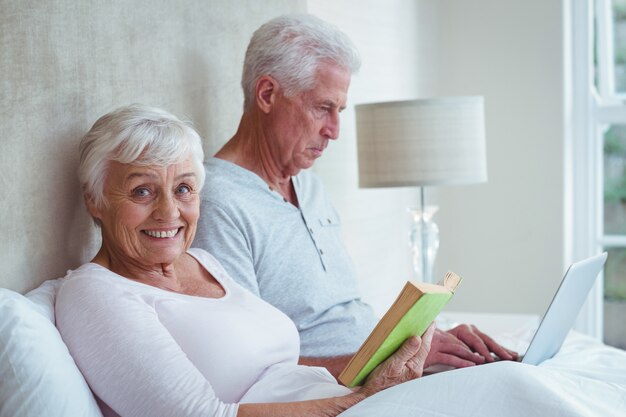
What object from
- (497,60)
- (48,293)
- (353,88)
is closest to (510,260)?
(497,60)

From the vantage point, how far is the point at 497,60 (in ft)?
13.0

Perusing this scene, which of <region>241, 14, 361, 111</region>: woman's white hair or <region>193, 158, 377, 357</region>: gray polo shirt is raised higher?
<region>241, 14, 361, 111</region>: woman's white hair

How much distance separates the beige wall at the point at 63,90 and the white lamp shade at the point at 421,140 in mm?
722

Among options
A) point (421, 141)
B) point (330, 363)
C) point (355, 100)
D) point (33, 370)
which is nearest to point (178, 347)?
point (33, 370)

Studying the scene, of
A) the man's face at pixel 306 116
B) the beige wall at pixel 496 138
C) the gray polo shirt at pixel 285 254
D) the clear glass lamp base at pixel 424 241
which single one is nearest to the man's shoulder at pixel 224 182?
the gray polo shirt at pixel 285 254

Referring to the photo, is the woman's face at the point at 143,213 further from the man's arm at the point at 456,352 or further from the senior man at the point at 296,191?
the man's arm at the point at 456,352

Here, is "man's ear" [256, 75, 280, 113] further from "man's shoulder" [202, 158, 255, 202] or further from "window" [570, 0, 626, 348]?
"window" [570, 0, 626, 348]

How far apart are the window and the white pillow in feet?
10.1

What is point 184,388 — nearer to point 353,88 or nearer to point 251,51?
point 251,51

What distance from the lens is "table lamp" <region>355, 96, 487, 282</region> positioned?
266cm

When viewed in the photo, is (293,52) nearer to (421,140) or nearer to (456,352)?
(421,140)

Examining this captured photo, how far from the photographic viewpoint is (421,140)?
2.67 metres

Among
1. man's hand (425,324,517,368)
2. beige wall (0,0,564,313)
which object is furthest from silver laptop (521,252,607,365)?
beige wall (0,0,564,313)

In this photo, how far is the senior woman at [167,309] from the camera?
4.64 ft
